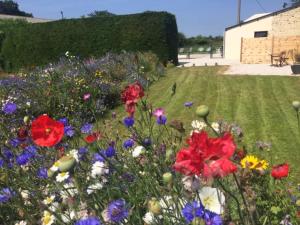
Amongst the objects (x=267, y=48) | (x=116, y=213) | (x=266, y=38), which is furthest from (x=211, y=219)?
(x=266, y=38)

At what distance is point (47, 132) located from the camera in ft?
5.87

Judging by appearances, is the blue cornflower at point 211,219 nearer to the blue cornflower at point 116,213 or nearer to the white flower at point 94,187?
the blue cornflower at point 116,213

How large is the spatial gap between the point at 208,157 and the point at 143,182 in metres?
1.30

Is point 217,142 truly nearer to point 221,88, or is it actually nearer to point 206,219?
point 206,219

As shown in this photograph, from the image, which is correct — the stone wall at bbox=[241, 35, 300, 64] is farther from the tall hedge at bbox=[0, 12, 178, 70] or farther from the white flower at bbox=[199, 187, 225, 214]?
the white flower at bbox=[199, 187, 225, 214]

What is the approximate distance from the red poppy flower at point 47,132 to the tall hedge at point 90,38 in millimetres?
20009

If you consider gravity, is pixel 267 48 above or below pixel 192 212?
below

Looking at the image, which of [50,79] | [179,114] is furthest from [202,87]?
[50,79]

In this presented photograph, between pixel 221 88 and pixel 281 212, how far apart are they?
1025cm

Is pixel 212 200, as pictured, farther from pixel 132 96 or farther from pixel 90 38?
pixel 90 38

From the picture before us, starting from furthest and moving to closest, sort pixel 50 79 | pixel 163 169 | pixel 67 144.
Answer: pixel 50 79, pixel 67 144, pixel 163 169

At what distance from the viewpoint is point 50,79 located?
1019 centimetres

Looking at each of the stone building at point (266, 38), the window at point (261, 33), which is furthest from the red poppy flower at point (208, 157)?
the window at point (261, 33)

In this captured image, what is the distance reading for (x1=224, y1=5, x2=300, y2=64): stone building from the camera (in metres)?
24.4
